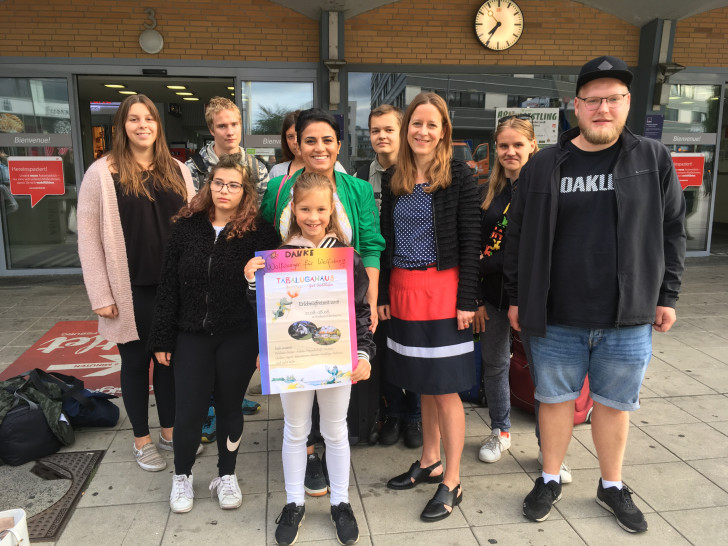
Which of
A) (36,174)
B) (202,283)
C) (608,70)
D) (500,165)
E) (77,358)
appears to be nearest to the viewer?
(608,70)

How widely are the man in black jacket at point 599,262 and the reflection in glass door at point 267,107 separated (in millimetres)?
5827

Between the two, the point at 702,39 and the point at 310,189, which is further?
the point at 702,39

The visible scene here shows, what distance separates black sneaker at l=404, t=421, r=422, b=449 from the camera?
336 centimetres

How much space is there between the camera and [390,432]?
3410 millimetres

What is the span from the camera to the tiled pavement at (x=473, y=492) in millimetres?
2543

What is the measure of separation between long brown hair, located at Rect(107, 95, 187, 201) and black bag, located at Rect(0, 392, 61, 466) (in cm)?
140

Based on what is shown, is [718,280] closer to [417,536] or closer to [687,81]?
[687,81]

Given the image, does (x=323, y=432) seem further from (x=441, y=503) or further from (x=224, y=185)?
(x=224, y=185)

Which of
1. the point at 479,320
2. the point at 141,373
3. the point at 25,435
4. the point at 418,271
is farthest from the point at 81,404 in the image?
the point at 479,320

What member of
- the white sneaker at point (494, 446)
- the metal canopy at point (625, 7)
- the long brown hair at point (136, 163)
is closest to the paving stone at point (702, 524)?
the white sneaker at point (494, 446)

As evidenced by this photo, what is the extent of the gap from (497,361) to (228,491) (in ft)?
5.26

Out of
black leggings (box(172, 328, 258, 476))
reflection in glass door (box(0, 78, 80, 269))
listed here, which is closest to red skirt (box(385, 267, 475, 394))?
black leggings (box(172, 328, 258, 476))

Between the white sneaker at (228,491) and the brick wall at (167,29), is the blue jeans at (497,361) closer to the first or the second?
the white sneaker at (228,491)

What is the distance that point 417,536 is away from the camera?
2.53 m
